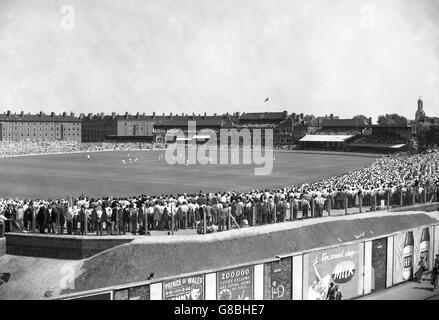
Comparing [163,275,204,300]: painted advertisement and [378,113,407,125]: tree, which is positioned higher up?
[378,113,407,125]: tree

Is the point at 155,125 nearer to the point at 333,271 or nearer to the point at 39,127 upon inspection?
the point at 39,127

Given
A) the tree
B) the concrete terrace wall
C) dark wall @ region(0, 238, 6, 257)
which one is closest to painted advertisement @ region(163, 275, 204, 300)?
the concrete terrace wall

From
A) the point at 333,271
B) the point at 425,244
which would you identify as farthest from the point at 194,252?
the point at 425,244

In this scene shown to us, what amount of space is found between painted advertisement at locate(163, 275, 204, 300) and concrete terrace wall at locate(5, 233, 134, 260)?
233 inches

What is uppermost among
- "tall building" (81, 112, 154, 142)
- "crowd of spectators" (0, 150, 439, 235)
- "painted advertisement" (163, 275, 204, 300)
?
"tall building" (81, 112, 154, 142)

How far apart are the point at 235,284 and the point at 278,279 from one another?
1.56 metres

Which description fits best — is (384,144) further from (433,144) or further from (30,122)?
(30,122)

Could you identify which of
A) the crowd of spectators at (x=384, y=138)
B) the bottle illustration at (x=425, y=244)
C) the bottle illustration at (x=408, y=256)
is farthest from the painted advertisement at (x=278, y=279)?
the crowd of spectators at (x=384, y=138)

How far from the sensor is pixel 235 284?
43.5 feet

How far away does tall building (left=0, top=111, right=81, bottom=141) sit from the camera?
14645 cm

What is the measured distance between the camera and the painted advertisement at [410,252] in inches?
677

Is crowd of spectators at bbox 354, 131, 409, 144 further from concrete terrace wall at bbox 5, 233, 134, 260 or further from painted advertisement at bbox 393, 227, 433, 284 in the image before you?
concrete terrace wall at bbox 5, 233, 134, 260

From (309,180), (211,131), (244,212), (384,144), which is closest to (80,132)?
(211,131)
